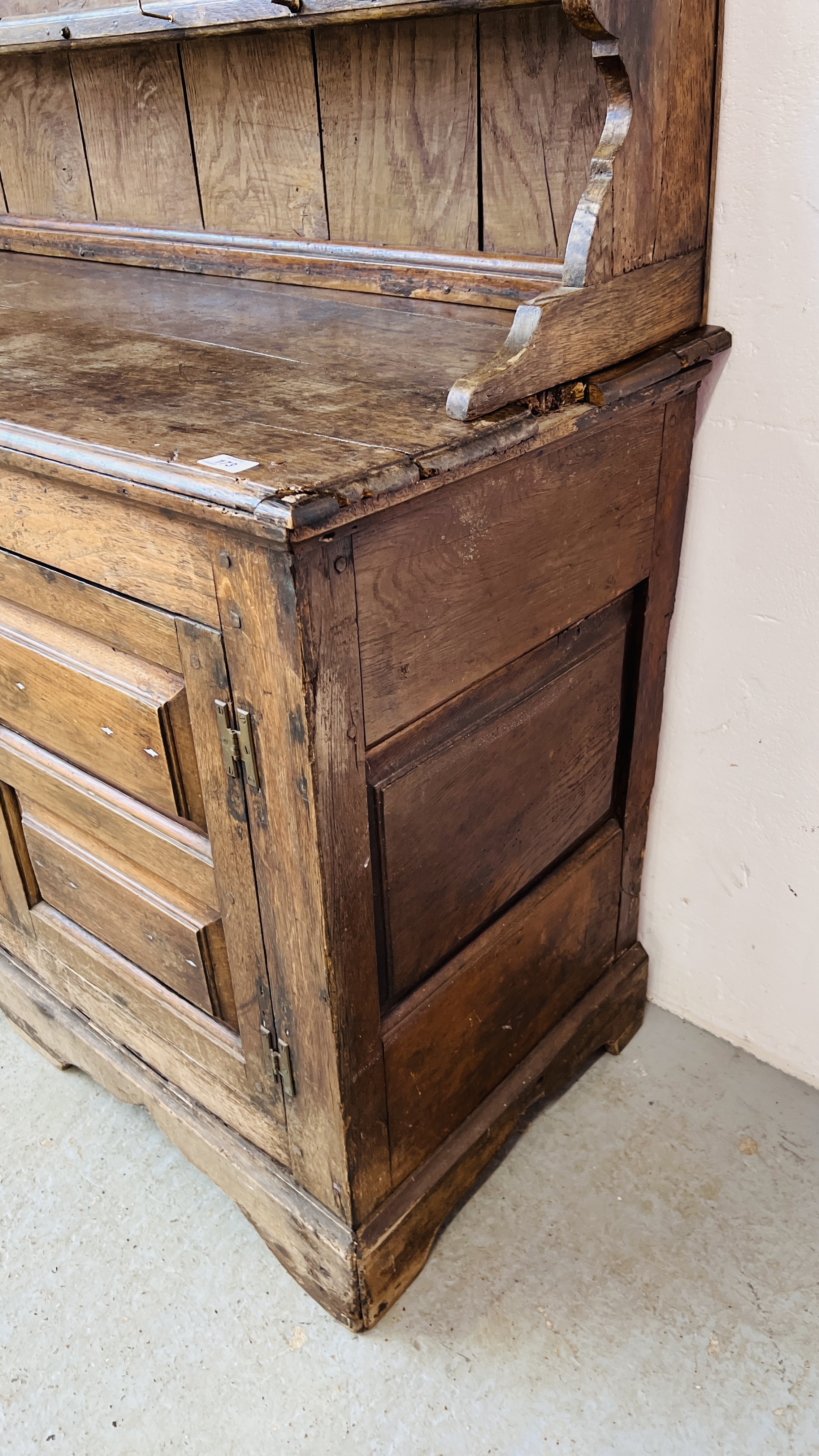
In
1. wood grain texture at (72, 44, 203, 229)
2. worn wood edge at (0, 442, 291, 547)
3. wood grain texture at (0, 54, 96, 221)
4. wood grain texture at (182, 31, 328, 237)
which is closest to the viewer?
worn wood edge at (0, 442, 291, 547)

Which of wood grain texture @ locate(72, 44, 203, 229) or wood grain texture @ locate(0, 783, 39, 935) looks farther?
wood grain texture @ locate(72, 44, 203, 229)

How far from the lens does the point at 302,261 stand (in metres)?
1.34

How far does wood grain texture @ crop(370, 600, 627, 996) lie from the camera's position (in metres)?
1.03

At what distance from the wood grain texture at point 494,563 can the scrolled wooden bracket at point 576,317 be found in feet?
0.24

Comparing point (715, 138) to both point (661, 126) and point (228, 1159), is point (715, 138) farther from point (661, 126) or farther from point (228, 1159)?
point (228, 1159)

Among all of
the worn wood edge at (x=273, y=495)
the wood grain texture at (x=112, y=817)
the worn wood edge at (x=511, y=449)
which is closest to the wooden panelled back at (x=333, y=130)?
the worn wood edge at (x=511, y=449)

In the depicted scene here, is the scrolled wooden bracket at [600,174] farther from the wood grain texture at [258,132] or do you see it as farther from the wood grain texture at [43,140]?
the wood grain texture at [43,140]

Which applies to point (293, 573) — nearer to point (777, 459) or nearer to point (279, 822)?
point (279, 822)

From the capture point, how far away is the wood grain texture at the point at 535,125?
106cm

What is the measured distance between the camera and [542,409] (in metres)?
0.94

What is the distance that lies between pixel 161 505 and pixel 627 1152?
108 cm

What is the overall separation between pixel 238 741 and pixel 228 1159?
24.7 inches

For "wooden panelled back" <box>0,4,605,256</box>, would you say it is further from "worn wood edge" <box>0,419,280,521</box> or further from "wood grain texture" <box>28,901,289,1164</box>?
"wood grain texture" <box>28,901,289,1164</box>

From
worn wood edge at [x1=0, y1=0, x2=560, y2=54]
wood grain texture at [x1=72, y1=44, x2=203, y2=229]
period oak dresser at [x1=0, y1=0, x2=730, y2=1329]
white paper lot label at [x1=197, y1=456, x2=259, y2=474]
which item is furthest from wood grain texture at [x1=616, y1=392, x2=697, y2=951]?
wood grain texture at [x1=72, y1=44, x2=203, y2=229]
